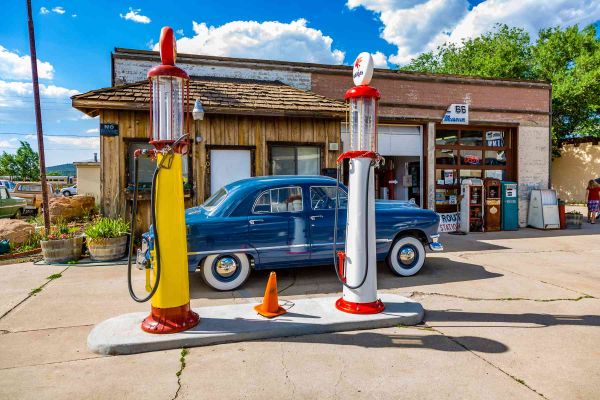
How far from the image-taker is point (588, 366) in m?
3.32

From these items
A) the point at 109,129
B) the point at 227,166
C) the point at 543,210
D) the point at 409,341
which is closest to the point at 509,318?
the point at 409,341

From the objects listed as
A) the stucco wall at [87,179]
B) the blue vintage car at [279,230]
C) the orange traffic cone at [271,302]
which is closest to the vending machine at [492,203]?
the blue vintage car at [279,230]

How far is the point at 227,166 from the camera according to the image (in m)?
9.37

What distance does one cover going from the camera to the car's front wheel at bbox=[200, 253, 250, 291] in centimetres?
561

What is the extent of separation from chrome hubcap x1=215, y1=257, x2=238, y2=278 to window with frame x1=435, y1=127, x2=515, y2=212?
8449 millimetres

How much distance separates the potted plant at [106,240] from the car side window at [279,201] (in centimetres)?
365

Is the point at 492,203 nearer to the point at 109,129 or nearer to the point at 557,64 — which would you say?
the point at 109,129

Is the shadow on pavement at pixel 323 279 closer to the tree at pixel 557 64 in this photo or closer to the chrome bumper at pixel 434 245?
the chrome bumper at pixel 434 245

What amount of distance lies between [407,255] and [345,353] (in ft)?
10.8

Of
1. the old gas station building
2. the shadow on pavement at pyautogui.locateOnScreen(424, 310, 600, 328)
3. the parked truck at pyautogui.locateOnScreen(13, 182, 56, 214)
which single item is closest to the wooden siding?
the old gas station building

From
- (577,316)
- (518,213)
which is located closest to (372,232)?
(577,316)

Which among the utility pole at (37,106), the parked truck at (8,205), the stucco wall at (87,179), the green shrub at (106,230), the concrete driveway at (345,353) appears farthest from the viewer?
the stucco wall at (87,179)

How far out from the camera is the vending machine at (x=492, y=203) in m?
11.9

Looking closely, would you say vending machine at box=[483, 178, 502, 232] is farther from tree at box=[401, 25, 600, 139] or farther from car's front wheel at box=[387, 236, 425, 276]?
tree at box=[401, 25, 600, 139]
